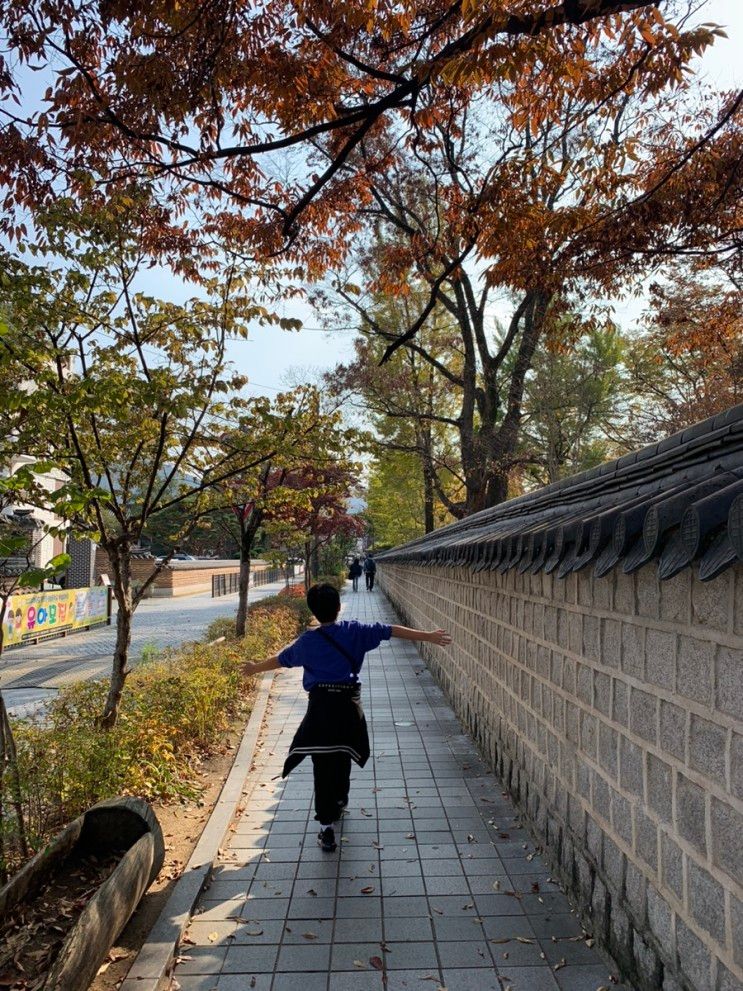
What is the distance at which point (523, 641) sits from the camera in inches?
211

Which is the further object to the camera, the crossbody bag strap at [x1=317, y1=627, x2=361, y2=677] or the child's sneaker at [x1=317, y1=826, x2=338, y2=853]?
the child's sneaker at [x1=317, y1=826, x2=338, y2=853]

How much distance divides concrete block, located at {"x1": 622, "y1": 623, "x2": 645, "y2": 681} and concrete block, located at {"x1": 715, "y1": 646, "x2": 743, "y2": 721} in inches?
26.0

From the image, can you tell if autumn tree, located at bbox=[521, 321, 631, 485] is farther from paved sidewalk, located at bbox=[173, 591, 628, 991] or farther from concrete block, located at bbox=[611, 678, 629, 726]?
concrete block, located at bbox=[611, 678, 629, 726]

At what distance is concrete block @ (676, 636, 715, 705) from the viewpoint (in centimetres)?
238

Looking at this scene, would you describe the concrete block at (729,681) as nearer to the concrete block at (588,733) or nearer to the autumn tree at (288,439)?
the concrete block at (588,733)

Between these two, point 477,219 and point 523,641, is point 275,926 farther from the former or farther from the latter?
point 477,219

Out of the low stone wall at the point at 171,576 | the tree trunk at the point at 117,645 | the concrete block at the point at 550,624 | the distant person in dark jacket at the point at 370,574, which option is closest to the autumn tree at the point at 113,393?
the tree trunk at the point at 117,645

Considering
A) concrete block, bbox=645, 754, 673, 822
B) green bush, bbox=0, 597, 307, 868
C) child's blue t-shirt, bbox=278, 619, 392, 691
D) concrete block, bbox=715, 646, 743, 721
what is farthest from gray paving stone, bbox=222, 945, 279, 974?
concrete block, bbox=715, 646, 743, 721

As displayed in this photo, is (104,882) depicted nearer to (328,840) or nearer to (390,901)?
(390,901)

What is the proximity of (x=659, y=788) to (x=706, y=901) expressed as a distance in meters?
0.46

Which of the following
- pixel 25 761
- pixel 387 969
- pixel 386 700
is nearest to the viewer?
pixel 387 969

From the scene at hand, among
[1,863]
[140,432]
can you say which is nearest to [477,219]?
[140,432]

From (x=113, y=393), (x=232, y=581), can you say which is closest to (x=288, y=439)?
(x=113, y=393)

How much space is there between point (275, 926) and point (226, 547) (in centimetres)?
7040
